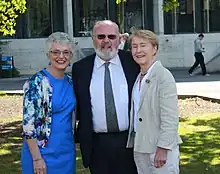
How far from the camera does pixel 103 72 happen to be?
14.8 ft

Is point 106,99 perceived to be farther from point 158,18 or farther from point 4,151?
point 158,18

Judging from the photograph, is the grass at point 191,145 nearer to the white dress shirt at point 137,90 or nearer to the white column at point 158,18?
the white dress shirt at point 137,90

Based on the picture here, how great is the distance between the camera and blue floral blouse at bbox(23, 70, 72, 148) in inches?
166

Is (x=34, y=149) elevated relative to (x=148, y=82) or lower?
lower

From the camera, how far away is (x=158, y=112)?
4117 millimetres

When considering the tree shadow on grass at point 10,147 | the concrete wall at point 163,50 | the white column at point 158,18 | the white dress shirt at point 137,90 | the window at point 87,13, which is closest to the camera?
the white dress shirt at point 137,90

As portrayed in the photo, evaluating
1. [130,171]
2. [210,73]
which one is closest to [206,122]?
[130,171]

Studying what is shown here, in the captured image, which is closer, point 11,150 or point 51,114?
point 51,114

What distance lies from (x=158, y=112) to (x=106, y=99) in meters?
0.51

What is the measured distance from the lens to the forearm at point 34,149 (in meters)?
4.25

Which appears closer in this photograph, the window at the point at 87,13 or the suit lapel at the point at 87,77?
the suit lapel at the point at 87,77

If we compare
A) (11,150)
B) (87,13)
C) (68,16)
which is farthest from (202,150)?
(87,13)

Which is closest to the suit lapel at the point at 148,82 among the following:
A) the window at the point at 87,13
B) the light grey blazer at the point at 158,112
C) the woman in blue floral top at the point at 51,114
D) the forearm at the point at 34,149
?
the light grey blazer at the point at 158,112

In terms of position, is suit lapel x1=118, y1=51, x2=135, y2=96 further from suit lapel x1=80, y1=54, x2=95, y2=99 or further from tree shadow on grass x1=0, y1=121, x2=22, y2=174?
tree shadow on grass x1=0, y1=121, x2=22, y2=174
